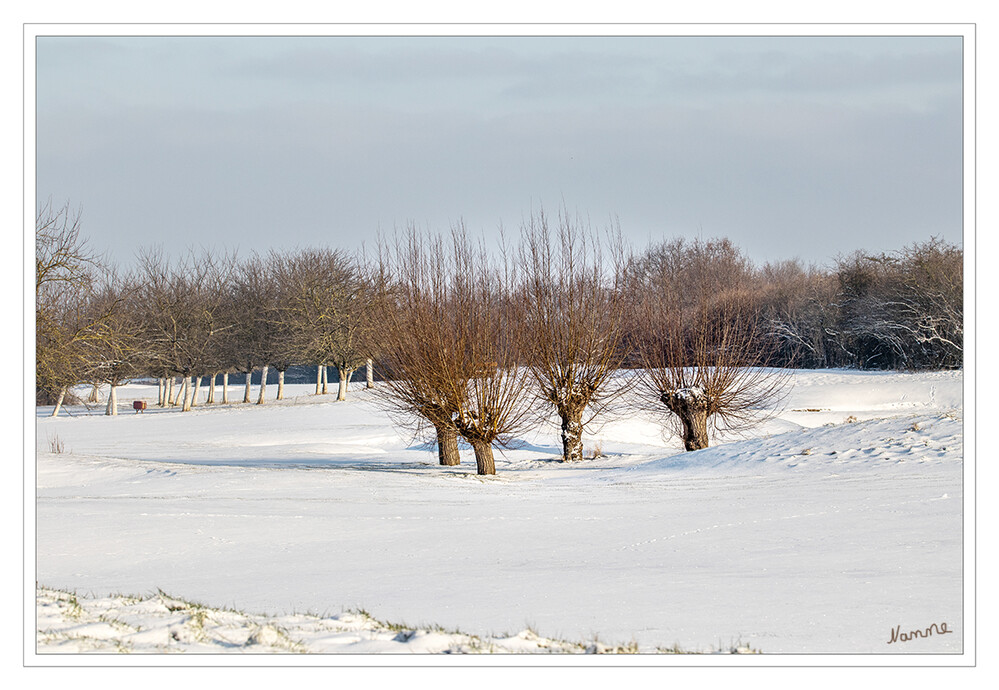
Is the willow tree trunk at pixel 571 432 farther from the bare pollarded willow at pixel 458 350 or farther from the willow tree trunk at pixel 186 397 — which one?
the willow tree trunk at pixel 186 397

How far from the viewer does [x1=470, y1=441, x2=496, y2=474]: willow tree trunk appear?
17.8m

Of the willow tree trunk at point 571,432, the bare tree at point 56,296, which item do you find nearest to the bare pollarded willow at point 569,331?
the willow tree trunk at point 571,432

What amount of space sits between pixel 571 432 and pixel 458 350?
5.01 meters

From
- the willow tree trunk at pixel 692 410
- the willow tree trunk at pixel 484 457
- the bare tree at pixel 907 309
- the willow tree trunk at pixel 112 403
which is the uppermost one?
the bare tree at pixel 907 309

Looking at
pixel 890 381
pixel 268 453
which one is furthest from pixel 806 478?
pixel 890 381

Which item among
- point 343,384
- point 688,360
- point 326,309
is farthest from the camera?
point 326,309

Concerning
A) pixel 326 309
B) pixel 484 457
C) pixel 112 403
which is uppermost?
pixel 326 309

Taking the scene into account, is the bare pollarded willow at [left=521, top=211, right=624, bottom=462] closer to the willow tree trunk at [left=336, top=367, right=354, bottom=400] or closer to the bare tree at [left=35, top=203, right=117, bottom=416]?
the bare tree at [left=35, top=203, right=117, bottom=416]

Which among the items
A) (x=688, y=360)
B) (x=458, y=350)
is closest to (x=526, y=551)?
(x=458, y=350)

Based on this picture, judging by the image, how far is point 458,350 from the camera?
1728 centimetres

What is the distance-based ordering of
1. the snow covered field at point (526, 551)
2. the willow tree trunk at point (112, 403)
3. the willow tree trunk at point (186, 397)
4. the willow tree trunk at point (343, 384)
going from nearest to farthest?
the snow covered field at point (526, 551), the willow tree trunk at point (112, 403), the willow tree trunk at point (343, 384), the willow tree trunk at point (186, 397)

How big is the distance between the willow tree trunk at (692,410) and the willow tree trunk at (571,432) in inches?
86.9

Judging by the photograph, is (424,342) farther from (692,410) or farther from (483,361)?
(692,410)

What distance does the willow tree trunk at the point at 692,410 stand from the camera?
20781 mm
